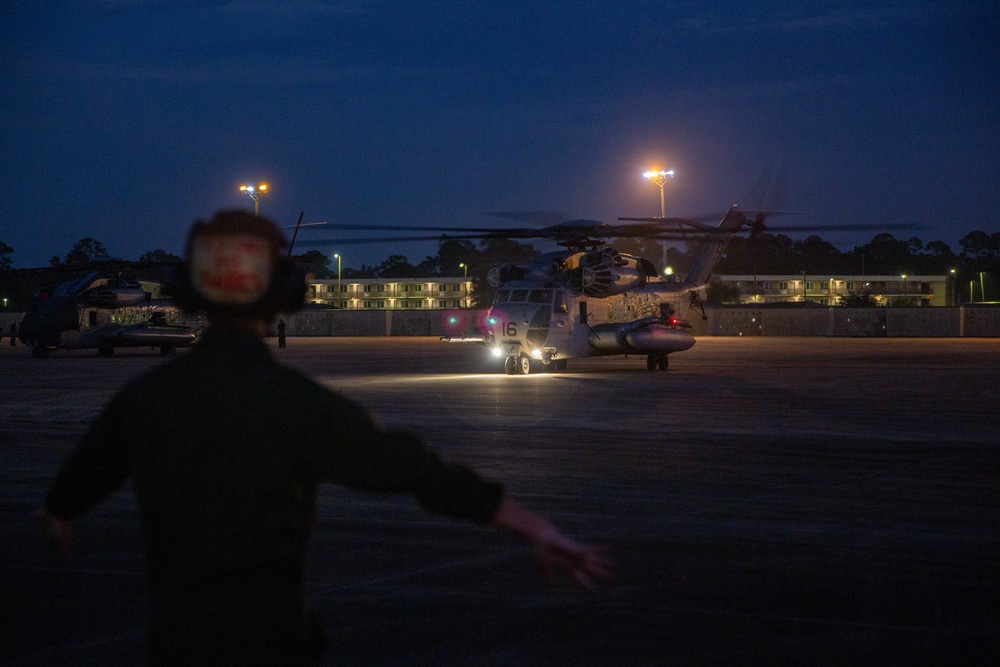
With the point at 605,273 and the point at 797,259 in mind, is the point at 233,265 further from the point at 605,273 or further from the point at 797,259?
the point at 797,259

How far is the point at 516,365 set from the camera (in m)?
28.4

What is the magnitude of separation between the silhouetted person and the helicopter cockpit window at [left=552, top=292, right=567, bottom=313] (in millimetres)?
25479

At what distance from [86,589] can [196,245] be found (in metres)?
4.68

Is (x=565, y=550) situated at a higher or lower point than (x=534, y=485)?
higher

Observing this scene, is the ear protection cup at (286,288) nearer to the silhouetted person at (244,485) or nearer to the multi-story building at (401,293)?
the silhouetted person at (244,485)

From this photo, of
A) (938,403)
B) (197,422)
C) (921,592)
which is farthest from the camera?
(938,403)

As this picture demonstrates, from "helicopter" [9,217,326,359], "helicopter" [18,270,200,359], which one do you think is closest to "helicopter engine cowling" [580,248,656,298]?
"helicopter" [9,217,326,359]

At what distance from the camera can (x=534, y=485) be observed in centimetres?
1062

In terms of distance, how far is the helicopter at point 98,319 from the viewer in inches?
1622

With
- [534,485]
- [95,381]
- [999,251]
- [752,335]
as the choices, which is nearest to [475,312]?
[752,335]

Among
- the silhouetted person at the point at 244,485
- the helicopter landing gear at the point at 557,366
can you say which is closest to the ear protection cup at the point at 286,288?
the silhouetted person at the point at 244,485

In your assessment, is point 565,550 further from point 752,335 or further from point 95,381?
point 752,335

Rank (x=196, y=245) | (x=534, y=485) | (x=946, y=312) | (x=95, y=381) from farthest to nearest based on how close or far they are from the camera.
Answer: (x=946, y=312)
(x=95, y=381)
(x=534, y=485)
(x=196, y=245)

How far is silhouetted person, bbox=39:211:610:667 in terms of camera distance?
8.36 ft
